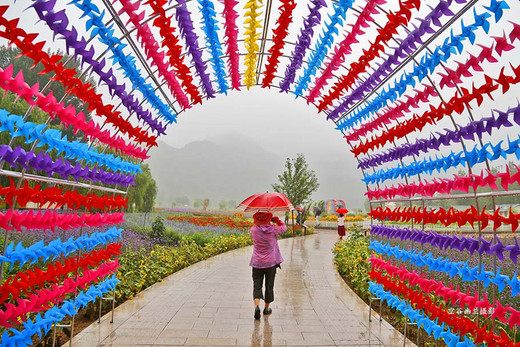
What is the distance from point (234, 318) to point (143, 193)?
23.4 m

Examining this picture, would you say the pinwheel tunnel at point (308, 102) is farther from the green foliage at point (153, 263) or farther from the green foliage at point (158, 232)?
the green foliage at point (158, 232)

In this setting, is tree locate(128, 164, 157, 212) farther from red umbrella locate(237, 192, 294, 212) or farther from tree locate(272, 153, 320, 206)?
red umbrella locate(237, 192, 294, 212)

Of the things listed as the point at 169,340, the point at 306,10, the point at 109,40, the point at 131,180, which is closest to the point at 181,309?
the point at 169,340

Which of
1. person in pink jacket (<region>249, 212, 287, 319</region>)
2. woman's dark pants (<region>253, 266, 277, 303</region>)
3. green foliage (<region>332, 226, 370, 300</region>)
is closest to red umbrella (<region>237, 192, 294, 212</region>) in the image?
person in pink jacket (<region>249, 212, 287, 319</region>)

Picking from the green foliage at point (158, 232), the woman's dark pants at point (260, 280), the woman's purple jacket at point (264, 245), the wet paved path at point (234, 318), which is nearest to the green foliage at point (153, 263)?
the wet paved path at point (234, 318)

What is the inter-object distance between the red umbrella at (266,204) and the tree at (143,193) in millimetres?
21576

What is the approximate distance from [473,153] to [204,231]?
14.4 m

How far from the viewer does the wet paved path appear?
16.7ft

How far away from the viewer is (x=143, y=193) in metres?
28.1

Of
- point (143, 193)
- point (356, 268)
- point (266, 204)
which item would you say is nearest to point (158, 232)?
point (356, 268)

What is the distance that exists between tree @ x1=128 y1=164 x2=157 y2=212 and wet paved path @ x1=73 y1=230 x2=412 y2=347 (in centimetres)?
1869

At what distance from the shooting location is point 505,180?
2.87m

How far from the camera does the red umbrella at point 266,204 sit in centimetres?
598

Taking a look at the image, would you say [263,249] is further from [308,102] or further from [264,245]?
[308,102]
